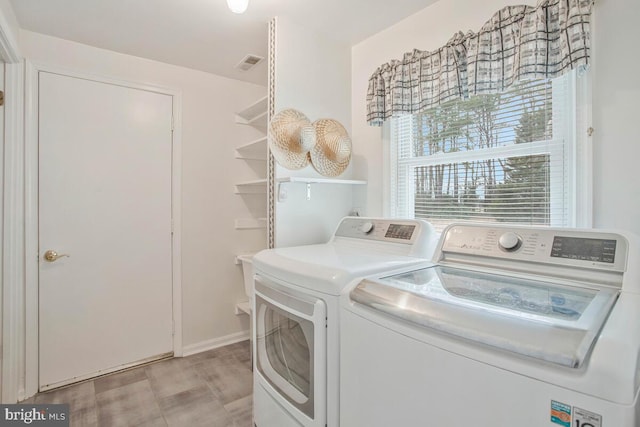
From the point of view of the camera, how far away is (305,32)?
2.14 m

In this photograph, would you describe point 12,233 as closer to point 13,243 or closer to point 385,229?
point 13,243

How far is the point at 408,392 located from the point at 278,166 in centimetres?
147

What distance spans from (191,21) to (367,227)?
1.69m

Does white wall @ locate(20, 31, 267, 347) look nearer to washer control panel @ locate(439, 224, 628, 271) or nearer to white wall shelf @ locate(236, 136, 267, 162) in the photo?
white wall shelf @ locate(236, 136, 267, 162)

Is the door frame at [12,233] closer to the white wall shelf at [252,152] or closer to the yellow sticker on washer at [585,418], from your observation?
the white wall shelf at [252,152]

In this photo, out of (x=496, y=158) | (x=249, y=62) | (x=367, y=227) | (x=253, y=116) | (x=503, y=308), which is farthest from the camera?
(x=253, y=116)

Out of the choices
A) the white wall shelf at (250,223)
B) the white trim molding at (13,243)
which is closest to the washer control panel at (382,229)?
the white wall shelf at (250,223)

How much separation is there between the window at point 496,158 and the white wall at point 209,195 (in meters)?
1.52

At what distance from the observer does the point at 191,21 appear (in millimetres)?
2012

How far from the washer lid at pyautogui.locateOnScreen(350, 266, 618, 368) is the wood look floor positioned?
56.3 inches

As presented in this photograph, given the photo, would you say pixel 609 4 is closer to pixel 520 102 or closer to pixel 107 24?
pixel 520 102

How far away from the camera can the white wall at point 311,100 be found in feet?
6.70

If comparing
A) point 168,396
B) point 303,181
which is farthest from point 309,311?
point 168,396

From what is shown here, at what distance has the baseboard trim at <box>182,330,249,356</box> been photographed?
2709mm
